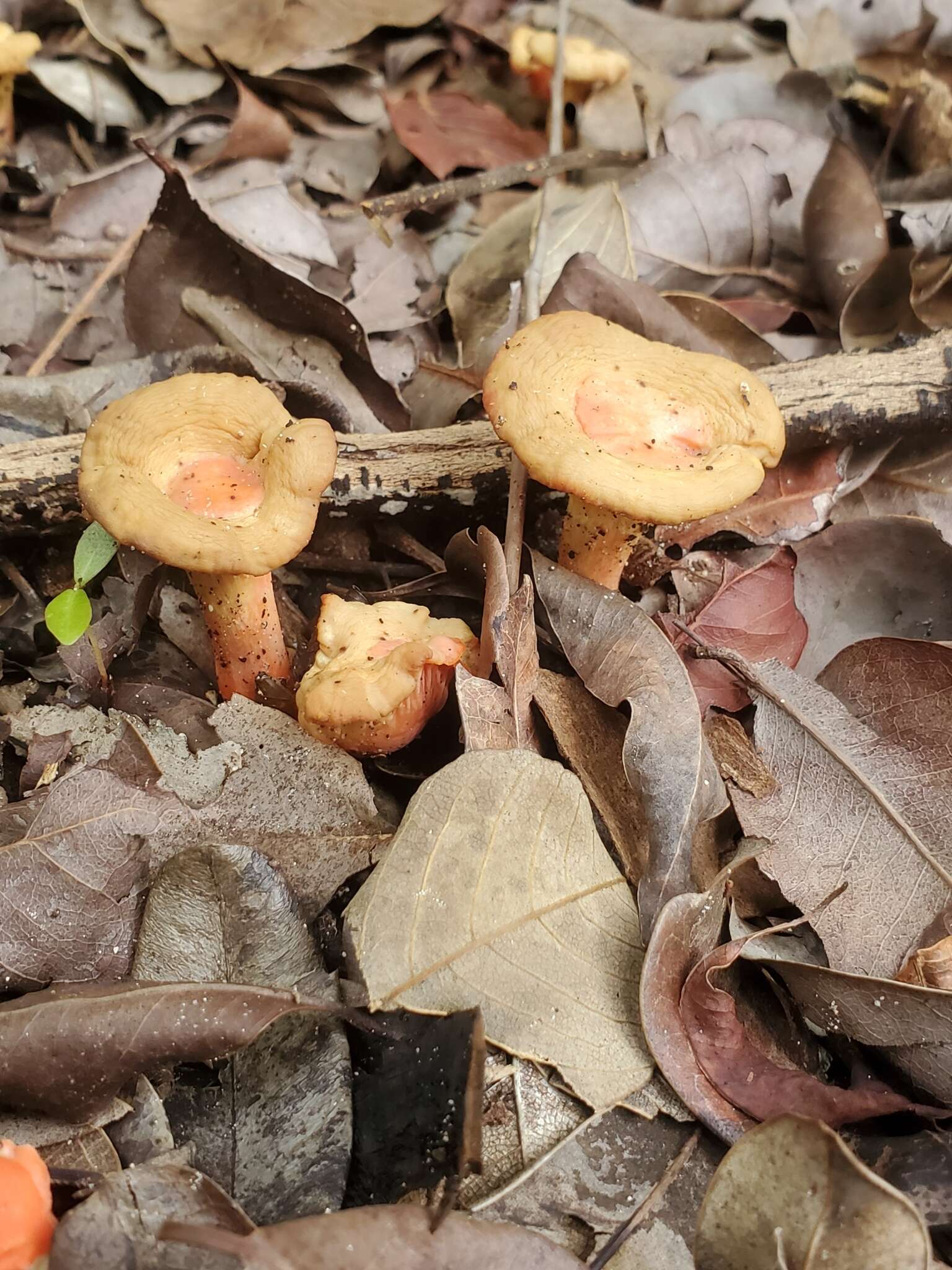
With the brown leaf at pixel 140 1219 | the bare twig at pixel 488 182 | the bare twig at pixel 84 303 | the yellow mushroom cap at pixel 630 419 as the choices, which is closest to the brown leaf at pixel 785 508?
the yellow mushroom cap at pixel 630 419

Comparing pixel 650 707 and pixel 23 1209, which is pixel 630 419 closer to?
pixel 650 707

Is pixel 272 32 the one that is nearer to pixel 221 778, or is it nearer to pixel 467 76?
pixel 467 76

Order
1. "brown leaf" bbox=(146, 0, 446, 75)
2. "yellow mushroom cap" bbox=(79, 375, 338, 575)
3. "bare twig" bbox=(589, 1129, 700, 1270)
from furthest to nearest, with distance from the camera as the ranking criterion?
1. "brown leaf" bbox=(146, 0, 446, 75)
2. "yellow mushroom cap" bbox=(79, 375, 338, 575)
3. "bare twig" bbox=(589, 1129, 700, 1270)

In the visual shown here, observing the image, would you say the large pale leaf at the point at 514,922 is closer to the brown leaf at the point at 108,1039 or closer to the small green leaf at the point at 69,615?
the brown leaf at the point at 108,1039

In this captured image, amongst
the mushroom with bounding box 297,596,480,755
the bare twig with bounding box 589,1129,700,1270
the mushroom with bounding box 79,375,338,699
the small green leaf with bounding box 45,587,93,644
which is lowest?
the bare twig with bounding box 589,1129,700,1270

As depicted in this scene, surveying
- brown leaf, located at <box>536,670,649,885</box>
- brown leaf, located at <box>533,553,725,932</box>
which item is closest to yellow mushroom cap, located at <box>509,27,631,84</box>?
brown leaf, located at <box>533,553,725,932</box>

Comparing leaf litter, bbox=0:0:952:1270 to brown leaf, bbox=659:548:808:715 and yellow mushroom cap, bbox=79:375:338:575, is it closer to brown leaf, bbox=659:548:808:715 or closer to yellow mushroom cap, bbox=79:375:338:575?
brown leaf, bbox=659:548:808:715

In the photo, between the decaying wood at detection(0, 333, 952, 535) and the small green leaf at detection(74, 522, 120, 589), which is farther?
the decaying wood at detection(0, 333, 952, 535)
